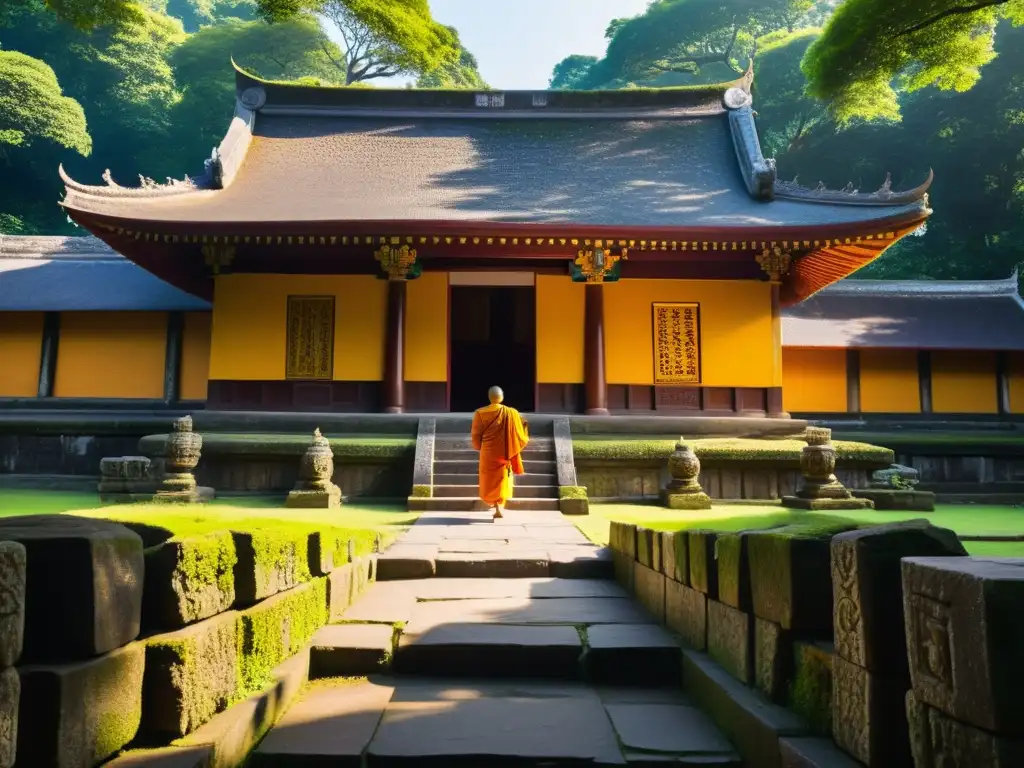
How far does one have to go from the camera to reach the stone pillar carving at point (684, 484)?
9.20 metres

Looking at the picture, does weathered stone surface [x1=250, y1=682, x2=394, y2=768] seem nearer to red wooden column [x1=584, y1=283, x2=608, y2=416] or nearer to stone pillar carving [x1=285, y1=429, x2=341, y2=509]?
stone pillar carving [x1=285, y1=429, x2=341, y2=509]

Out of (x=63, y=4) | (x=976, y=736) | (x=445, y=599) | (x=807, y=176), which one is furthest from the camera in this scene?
(x=807, y=176)

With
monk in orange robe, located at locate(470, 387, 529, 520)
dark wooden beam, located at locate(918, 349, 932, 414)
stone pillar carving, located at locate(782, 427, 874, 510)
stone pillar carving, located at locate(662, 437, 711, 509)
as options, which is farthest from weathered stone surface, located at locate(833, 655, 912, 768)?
dark wooden beam, located at locate(918, 349, 932, 414)

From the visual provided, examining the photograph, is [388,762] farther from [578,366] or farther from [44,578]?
[578,366]

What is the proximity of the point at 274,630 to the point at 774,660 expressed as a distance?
186 centimetres

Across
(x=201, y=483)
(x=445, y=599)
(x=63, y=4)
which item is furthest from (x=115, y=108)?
(x=445, y=599)

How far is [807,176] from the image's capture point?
28.5m

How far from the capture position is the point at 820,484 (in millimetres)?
9320

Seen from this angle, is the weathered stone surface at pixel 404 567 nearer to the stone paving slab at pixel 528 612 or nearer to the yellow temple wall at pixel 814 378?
the stone paving slab at pixel 528 612

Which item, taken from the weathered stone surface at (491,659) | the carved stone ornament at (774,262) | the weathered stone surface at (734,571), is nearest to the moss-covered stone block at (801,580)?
the weathered stone surface at (734,571)

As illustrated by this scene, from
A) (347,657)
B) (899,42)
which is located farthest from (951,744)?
(899,42)

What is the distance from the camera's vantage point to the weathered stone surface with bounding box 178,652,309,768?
199 centimetres

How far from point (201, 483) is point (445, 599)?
732 cm

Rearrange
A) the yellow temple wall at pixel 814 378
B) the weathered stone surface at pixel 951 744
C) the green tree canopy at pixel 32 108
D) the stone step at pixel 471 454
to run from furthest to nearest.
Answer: the green tree canopy at pixel 32 108, the yellow temple wall at pixel 814 378, the stone step at pixel 471 454, the weathered stone surface at pixel 951 744
